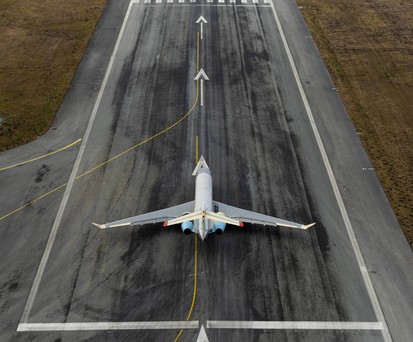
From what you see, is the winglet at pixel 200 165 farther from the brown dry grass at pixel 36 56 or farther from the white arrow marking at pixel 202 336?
the brown dry grass at pixel 36 56

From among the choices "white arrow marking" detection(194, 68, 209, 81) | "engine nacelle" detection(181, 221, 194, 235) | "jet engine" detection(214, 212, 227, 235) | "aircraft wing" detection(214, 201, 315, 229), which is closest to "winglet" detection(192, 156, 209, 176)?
"aircraft wing" detection(214, 201, 315, 229)

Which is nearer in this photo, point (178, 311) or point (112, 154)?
point (178, 311)

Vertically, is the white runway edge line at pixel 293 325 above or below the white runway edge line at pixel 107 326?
above

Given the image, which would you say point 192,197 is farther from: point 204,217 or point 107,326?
point 107,326

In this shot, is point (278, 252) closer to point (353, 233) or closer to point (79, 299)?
point (353, 233)

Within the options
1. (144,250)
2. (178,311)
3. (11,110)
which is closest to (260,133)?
(144,250)

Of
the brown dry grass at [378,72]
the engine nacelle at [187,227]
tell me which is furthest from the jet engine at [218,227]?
the brown dry grass at [378,72]
